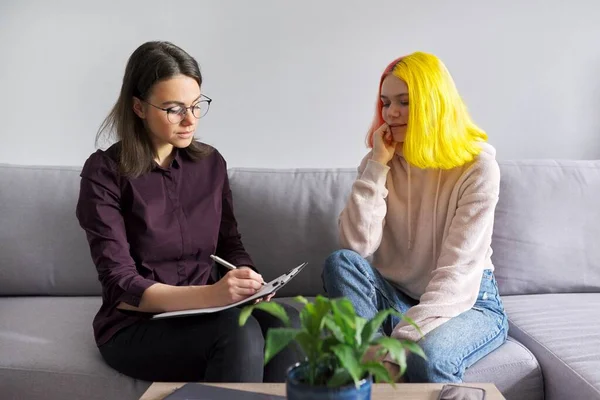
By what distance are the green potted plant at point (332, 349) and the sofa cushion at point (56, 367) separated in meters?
0.75

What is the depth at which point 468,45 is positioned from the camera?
8.35 feet

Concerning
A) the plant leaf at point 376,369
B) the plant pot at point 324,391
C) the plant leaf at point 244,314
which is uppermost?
the plant leaf at point 244,314

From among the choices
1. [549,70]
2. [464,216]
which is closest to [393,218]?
[464,216]

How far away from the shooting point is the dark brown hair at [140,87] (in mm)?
1775

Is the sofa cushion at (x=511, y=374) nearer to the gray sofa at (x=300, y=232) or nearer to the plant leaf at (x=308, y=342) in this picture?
the gray sofa at (x=300, y=232)

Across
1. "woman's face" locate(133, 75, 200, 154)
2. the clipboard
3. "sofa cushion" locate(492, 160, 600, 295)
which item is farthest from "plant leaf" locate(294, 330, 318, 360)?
"sofa cushion" locate(492, 160, 600, 295)

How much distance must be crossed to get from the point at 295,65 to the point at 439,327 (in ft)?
3.81

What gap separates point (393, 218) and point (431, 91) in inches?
14.4

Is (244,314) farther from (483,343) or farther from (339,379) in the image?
(483,343)

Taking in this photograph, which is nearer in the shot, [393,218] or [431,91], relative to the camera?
[431,91]

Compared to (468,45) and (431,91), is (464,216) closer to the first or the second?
(431,91)

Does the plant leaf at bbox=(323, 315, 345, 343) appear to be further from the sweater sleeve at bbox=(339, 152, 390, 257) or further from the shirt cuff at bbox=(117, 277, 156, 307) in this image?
the sweater sleeve at bbox=(339, 152, 390, 257)

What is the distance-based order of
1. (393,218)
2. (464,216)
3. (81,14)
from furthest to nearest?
1. (81,14)
2. (393,218)
3. (464,216)

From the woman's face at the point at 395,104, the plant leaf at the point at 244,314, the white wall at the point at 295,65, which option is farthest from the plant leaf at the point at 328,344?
the white wall at the point at 295,65
